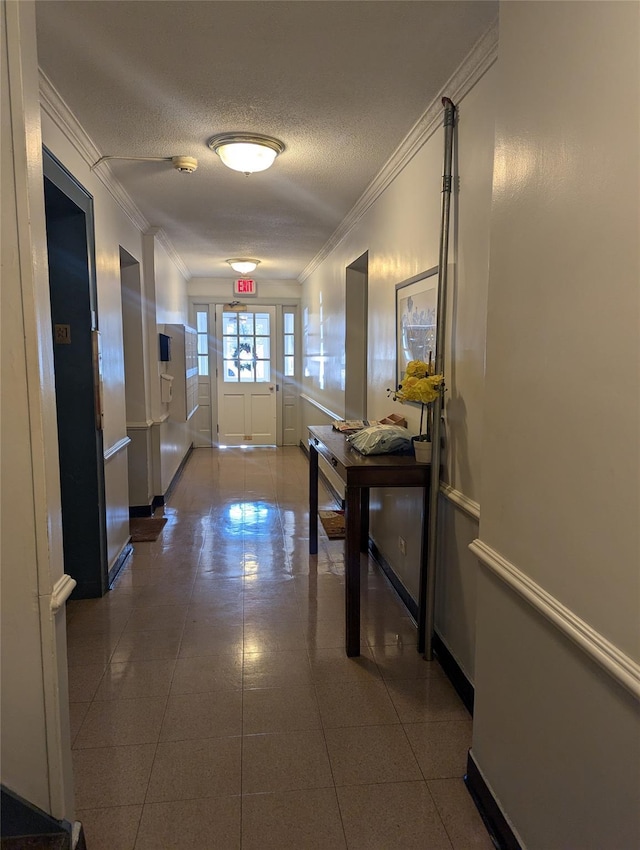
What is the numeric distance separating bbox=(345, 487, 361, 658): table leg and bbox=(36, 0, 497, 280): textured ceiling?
169cm

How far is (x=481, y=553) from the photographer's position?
1667 mm

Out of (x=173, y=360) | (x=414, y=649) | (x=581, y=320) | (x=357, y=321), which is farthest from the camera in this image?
(x=173, y=360)

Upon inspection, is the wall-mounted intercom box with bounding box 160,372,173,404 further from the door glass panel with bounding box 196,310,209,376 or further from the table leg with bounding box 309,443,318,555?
the door glass panel with bounding box 196,310,209,376

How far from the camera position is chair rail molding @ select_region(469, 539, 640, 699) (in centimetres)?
102

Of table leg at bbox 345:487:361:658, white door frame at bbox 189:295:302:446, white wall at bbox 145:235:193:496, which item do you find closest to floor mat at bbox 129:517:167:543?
white wall at bbox 145:235:193:496

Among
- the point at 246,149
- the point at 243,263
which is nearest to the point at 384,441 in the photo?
the point at 246,149

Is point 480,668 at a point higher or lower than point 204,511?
higher

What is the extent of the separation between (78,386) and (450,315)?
2.01 m

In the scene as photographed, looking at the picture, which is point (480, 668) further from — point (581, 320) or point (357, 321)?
point (357, 321)

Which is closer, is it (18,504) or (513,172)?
(18,504)

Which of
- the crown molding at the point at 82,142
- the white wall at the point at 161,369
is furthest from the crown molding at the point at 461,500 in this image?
the white wall at the point at 161,369

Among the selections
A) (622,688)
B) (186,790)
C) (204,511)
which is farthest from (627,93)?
(204,511)

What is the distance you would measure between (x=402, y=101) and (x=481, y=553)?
1927mm

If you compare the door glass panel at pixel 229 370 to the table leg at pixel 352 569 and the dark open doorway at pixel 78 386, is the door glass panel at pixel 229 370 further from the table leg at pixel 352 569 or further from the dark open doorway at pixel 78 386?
the table leg at pixel 352 569
